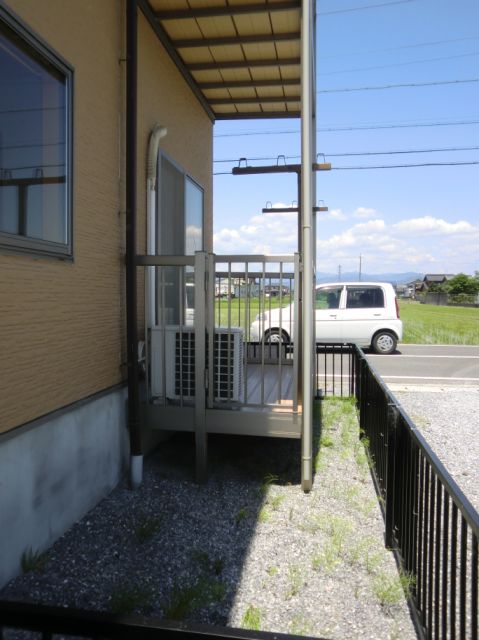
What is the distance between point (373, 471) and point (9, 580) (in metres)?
2.67

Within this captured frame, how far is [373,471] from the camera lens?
4102mm

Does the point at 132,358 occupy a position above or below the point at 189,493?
above

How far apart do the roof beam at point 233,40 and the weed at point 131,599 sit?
4.55 metres

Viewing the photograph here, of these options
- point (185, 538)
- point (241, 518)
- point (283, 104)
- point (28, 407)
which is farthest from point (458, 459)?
point (283, 104)

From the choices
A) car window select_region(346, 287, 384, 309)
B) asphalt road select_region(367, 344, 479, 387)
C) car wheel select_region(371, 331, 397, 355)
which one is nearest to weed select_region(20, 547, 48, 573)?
asphalt road select_region(367, 344, 479, 387)

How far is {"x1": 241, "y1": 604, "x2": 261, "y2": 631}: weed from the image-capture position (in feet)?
7.23

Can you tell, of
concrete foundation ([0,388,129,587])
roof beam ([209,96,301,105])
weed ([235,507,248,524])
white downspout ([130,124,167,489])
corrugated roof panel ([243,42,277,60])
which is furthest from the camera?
roof beam ([209,96,301,105])

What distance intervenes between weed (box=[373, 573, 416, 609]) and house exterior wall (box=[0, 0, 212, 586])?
1716mm

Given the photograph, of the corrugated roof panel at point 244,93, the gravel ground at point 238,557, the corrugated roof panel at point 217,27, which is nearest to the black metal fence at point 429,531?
the gravel ground at point 238,557

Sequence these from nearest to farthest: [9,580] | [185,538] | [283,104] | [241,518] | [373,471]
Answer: [9,580]
[185,538]
[241,518]
[373,471]
[283,104]

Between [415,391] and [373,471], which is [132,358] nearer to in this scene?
[373,471]

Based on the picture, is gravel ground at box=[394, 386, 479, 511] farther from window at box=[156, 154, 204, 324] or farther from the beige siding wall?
the beige siding wall

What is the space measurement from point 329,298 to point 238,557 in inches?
382

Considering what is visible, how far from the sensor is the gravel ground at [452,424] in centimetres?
426
